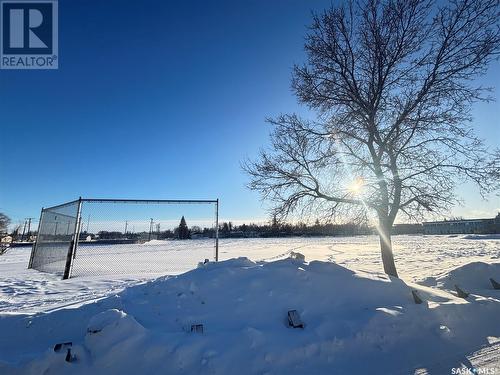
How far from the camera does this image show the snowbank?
3830 mm

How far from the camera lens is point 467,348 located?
440cm

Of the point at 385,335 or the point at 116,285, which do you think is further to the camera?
the point at 116,285

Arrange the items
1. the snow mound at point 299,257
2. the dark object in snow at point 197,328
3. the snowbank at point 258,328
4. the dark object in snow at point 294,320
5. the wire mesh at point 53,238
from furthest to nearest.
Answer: the wire mesh at point 53,238
the snow mound at point 299,257
the dark object in snow at point 294,320
the dark object in snow at point 197,328
the snowbank at point 258,328

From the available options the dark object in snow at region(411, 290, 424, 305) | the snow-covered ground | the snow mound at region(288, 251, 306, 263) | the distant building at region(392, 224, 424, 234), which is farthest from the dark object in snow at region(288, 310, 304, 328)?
the distant building at region(392, 224, 424, 234)

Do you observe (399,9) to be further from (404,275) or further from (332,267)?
(404,275)

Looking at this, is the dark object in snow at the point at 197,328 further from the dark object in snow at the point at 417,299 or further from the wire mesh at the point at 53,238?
the wire mesh at the point at 53,238

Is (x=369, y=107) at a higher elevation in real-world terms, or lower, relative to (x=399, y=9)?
lower

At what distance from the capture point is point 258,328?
4.55 m

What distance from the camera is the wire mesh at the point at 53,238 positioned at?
11.6 meters

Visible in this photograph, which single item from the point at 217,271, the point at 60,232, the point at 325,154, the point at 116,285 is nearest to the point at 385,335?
the point at 217,271

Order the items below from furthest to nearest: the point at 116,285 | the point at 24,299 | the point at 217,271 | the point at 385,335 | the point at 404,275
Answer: the point at 404,275
the point at 116,285
the point at 24,299
the point at 217,271
the point at 385,335

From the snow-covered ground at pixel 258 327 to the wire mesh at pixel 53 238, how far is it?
5.29 metres

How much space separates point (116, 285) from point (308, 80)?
8.18 m

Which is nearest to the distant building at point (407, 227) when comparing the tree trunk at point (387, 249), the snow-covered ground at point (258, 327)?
the tree trunk at point (387, 249)
